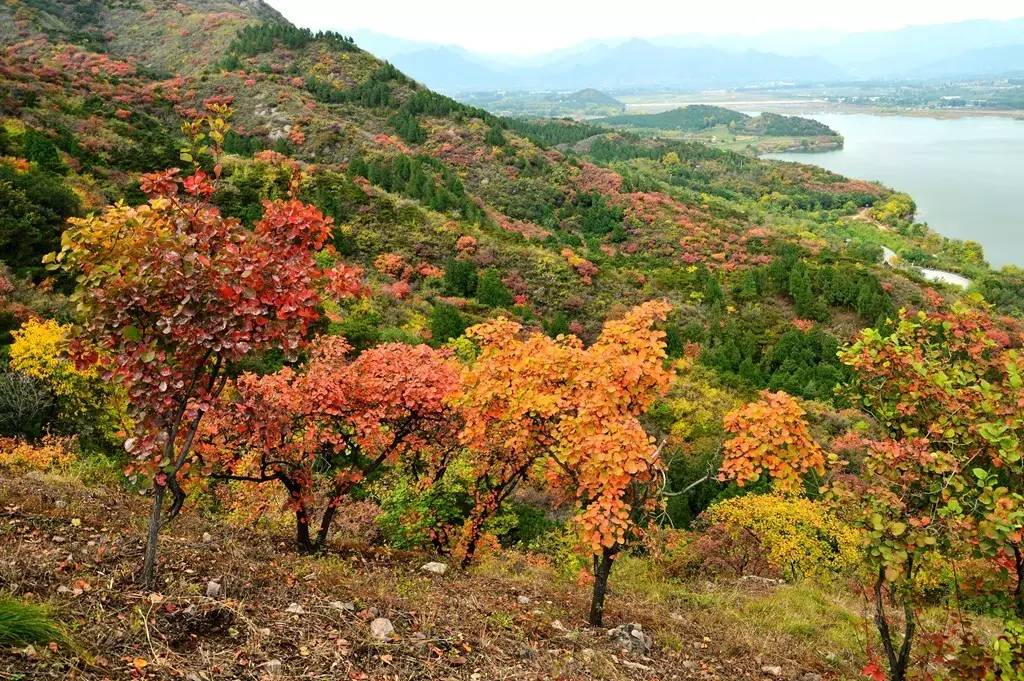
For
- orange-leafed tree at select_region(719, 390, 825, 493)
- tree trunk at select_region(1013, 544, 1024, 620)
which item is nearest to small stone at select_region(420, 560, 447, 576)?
orange-leafed tree at select_region(719, 390, 825, 493)

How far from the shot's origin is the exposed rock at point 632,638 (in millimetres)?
7968

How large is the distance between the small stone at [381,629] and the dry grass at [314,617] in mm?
109

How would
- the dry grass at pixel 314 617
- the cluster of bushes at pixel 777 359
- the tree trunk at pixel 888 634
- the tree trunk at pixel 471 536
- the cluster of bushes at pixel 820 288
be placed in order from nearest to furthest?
1. the dry grass at pixel 314 617
2. the tree trunk at pixel 888 634
3. the tree trunk at pixel 471 536
4. the cluster of bushes at pixel 777 359
5. the cluster of bushes at pixel 820 288

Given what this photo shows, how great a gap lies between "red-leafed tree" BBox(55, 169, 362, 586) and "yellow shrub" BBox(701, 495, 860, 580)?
15207mm

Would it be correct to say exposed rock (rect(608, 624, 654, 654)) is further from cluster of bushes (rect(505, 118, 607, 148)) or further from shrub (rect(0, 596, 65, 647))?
cluster of bushes (rect(505, 118, 607, 148))

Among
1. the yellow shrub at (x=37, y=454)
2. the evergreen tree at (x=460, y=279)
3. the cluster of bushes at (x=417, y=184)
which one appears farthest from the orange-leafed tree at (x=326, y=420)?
the cluster of bushes at (x=417, y=184)

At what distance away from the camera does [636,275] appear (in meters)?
48.9

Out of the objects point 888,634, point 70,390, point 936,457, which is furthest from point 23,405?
point 936,457

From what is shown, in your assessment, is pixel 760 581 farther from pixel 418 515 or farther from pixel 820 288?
pixel 820 288

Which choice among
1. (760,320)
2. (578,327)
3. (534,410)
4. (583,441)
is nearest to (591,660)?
(583,441)

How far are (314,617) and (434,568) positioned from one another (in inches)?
130

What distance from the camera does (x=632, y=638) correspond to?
26.7 ft

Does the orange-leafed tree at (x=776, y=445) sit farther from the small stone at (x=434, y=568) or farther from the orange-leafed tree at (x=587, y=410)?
the small stone at (x=434, y=568)

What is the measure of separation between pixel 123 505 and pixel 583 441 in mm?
6876
